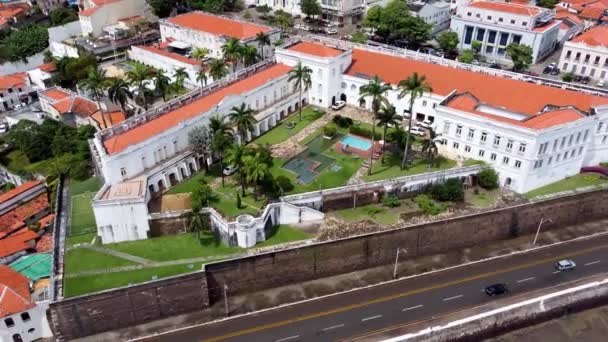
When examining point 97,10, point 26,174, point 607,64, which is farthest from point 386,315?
point 97,10

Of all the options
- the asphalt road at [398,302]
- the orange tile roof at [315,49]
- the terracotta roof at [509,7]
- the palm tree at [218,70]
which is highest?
the terracotta roof at [509,7]

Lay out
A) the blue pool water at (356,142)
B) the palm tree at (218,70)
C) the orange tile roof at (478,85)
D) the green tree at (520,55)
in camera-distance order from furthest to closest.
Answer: the green tree at (520,55)
the palm tree at (218,70)
the blue pool water at (356,142)
the orange tile roof at (478,85)

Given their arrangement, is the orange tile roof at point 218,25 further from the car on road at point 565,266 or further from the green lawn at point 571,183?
the car on road at point 565,266

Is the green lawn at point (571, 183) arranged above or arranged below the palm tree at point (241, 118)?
below

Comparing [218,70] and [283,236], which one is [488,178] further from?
[218,70]

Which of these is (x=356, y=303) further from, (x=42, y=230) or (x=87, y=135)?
(x=87, y=135)

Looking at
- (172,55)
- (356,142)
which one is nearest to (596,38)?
(356,142)

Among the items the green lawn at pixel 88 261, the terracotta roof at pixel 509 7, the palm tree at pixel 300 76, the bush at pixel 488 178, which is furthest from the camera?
the terracotta roof at pixel 509 7

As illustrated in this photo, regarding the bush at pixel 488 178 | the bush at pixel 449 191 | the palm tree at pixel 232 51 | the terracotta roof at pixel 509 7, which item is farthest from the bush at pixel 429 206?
the terracotta roof at pixel 509 7
